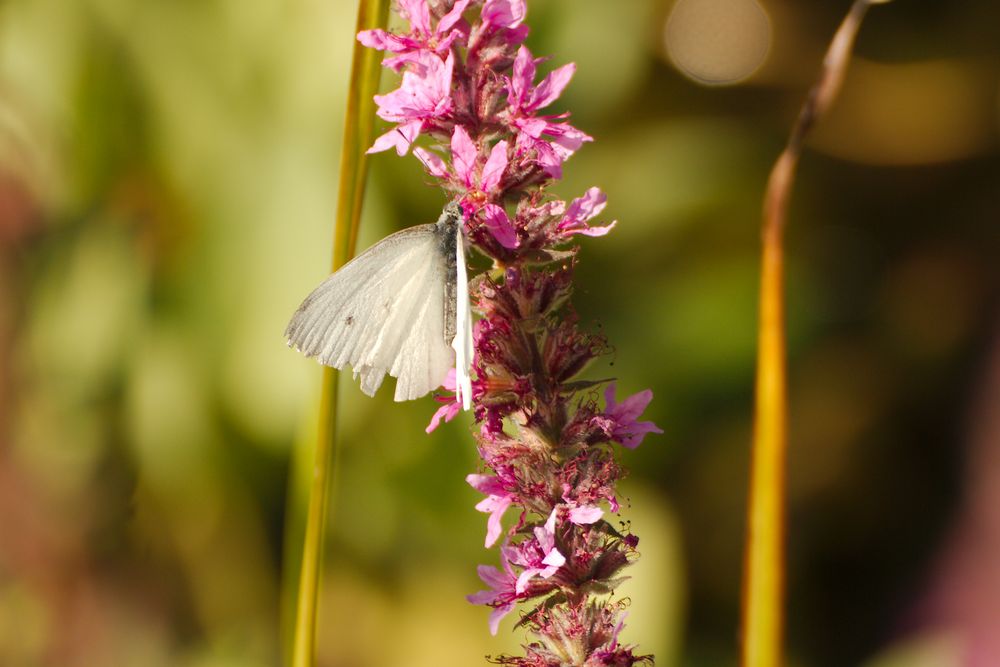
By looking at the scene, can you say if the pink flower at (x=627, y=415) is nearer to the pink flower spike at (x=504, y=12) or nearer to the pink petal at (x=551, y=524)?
the pink petal at (x=551, y=524)

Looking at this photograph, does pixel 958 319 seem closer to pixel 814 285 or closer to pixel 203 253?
pixel 814 285

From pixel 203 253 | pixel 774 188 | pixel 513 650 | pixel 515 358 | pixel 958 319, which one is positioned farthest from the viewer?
pixel 958 319

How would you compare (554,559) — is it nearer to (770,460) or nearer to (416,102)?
(770,460)

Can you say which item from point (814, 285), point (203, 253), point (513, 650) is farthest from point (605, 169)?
point (513, 650)

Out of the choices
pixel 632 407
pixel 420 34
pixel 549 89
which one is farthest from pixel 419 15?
pixel 632 407

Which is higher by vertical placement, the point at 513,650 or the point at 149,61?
the point at 149,61

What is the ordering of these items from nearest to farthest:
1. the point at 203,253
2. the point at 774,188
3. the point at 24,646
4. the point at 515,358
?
the point at 515,358, the point at 774,188, the point at 24,646, the point at 203,253
